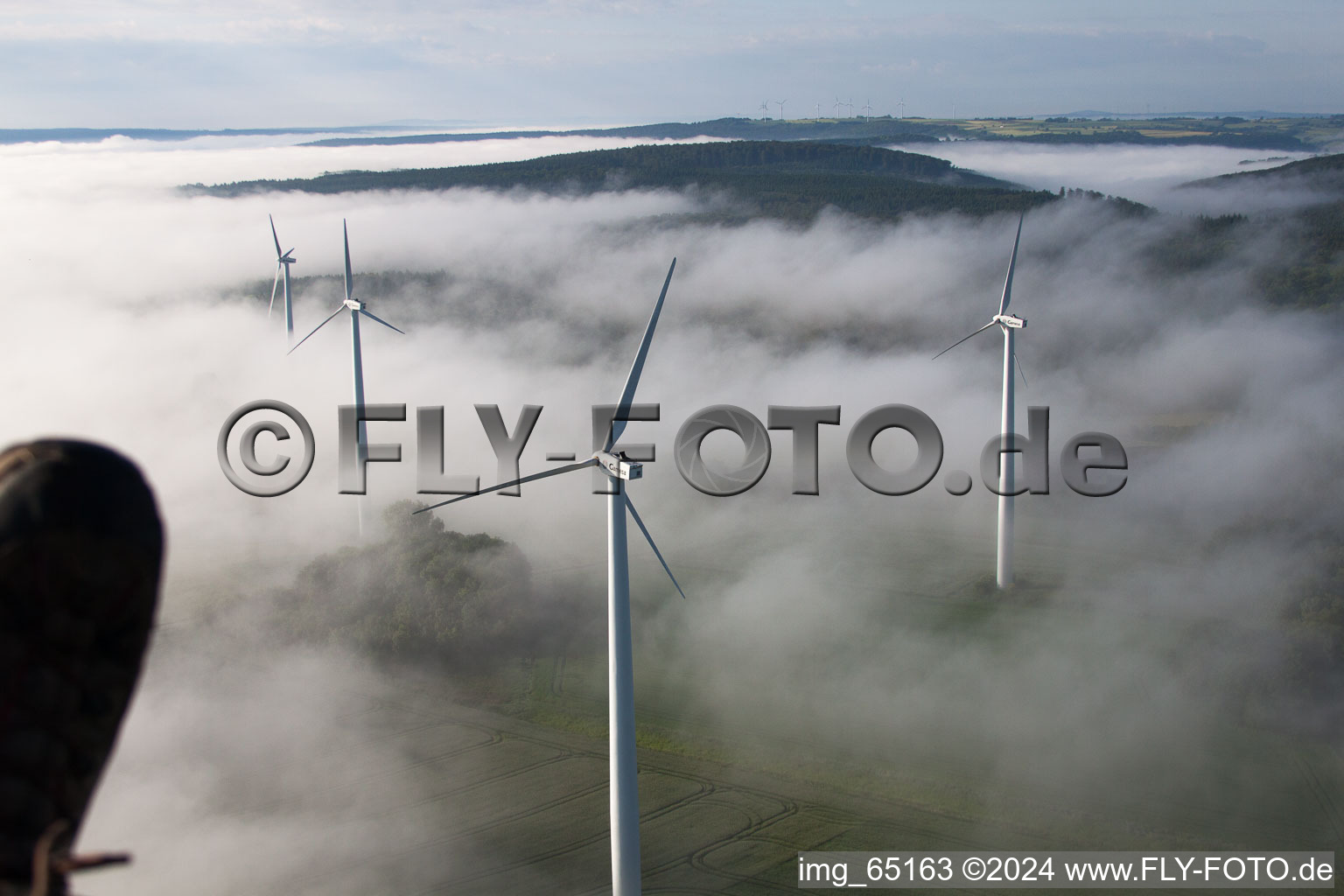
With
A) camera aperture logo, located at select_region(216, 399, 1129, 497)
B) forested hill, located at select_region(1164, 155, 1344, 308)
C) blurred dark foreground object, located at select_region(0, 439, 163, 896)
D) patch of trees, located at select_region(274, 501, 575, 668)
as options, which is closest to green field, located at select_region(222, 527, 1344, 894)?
patch of trees, located at select_region(274, 501, 575, 668)

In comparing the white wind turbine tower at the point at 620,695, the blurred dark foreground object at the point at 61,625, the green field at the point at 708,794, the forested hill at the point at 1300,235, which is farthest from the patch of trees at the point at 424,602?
the forested hill at the point at 1300,235

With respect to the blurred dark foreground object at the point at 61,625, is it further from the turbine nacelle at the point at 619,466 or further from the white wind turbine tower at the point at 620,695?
the turbine nacelle at the point at 619,466

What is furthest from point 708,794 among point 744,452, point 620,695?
point 744,452

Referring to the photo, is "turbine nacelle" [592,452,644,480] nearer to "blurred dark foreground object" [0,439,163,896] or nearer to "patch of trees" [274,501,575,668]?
"blurred dark foreground object" [0,439,163,896]

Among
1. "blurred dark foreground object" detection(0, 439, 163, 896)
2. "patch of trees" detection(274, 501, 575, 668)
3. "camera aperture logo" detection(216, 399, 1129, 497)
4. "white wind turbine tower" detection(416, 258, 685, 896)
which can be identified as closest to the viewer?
"blurred dark foreground object" detection(0, 439, 163, 896)

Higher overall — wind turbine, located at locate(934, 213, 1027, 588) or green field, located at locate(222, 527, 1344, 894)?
wind turbine, located at locate(934, 213, 1027, 588)

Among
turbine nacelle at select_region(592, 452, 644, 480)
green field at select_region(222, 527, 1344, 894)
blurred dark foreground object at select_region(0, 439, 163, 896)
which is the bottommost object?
green field at select_region(222, 527, 1344, 894)
